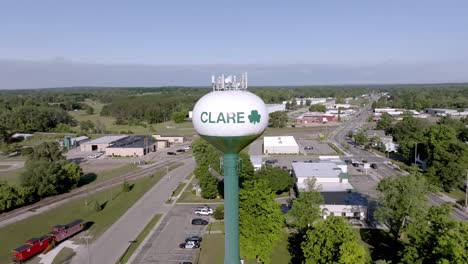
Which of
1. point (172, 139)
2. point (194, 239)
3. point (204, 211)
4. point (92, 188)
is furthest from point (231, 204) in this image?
point (172, 139)

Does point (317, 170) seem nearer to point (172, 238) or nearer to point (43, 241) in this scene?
point (172, 238)

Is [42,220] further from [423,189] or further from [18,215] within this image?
[423,189]

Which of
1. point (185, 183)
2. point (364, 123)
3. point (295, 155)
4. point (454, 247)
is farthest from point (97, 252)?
point (364, 123)

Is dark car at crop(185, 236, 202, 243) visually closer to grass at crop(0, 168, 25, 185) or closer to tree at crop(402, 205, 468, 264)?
tree at crop(402, 205, 468, 264)

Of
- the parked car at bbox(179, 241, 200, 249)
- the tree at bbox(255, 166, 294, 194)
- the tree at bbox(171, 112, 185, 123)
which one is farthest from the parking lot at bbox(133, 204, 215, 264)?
the tree at bbox(171, 112, 185, 123)

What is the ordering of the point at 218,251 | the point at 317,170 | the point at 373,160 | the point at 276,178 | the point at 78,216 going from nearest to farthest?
the point at 218,251 → the point at 78,216 → the point at 276,178 → the point at 317,170 → the point at 373,160

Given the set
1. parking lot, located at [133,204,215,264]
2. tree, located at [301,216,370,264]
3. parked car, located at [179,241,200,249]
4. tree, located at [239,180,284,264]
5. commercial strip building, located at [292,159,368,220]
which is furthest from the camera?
commercial strip building, located at [292,159,368,220]
